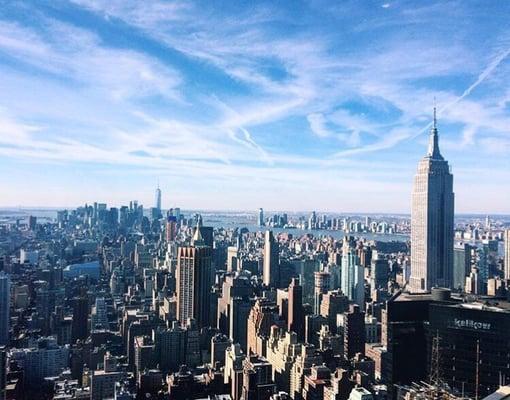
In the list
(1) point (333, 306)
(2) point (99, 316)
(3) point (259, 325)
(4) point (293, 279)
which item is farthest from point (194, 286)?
(1) point (333, 306)

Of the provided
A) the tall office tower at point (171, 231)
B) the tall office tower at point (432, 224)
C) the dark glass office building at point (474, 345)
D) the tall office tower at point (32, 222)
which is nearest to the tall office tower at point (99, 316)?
the dark glass office building at point (474, 345)

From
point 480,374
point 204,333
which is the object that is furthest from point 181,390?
point 480,374

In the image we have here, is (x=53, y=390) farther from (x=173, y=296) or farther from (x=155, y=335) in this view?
(x=173, y=296)

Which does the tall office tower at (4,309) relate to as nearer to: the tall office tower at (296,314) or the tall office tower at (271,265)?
the tall office tower at (296,314)

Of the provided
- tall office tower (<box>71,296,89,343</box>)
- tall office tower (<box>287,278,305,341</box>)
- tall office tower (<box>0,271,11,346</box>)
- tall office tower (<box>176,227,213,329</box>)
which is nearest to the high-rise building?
tall office tower (<box>287,278,305,341</box>)

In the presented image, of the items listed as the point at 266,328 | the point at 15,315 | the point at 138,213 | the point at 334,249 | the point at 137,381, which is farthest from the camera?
the point at 138,213

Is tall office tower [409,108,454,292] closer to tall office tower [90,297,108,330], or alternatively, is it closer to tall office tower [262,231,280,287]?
tall office tower [262,231,280,287]
